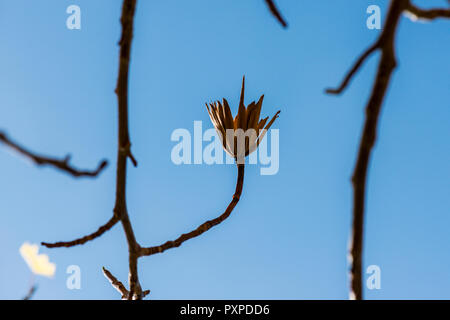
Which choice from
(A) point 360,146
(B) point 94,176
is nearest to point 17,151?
(B) point 94,176

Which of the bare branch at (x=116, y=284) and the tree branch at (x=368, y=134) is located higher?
the tree branch at (x=368, y=134)

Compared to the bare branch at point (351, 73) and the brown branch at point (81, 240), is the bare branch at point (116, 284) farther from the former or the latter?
the bare branch at point (351, 73)

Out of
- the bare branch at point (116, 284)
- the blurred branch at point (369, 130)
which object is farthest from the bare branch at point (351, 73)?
the bare branch at point (116, 284)

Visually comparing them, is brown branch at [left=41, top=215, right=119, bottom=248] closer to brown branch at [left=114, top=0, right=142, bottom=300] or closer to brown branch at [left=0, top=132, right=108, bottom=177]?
brown branch at [left=114, top=0, right=142, bottom=300]

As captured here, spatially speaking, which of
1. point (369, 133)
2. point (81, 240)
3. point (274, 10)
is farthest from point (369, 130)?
point (81, 240)

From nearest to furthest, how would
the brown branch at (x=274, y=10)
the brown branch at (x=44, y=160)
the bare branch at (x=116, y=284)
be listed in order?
the brown branch at (x=44, y=160), the brown branch at (x=274, y=10), the bare branch at (x=116, y=284)

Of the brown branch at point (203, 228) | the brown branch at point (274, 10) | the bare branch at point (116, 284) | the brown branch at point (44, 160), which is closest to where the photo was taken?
the brown branch at point (44, 160)

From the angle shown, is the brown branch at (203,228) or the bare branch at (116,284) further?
the bare branch at (116,284)
